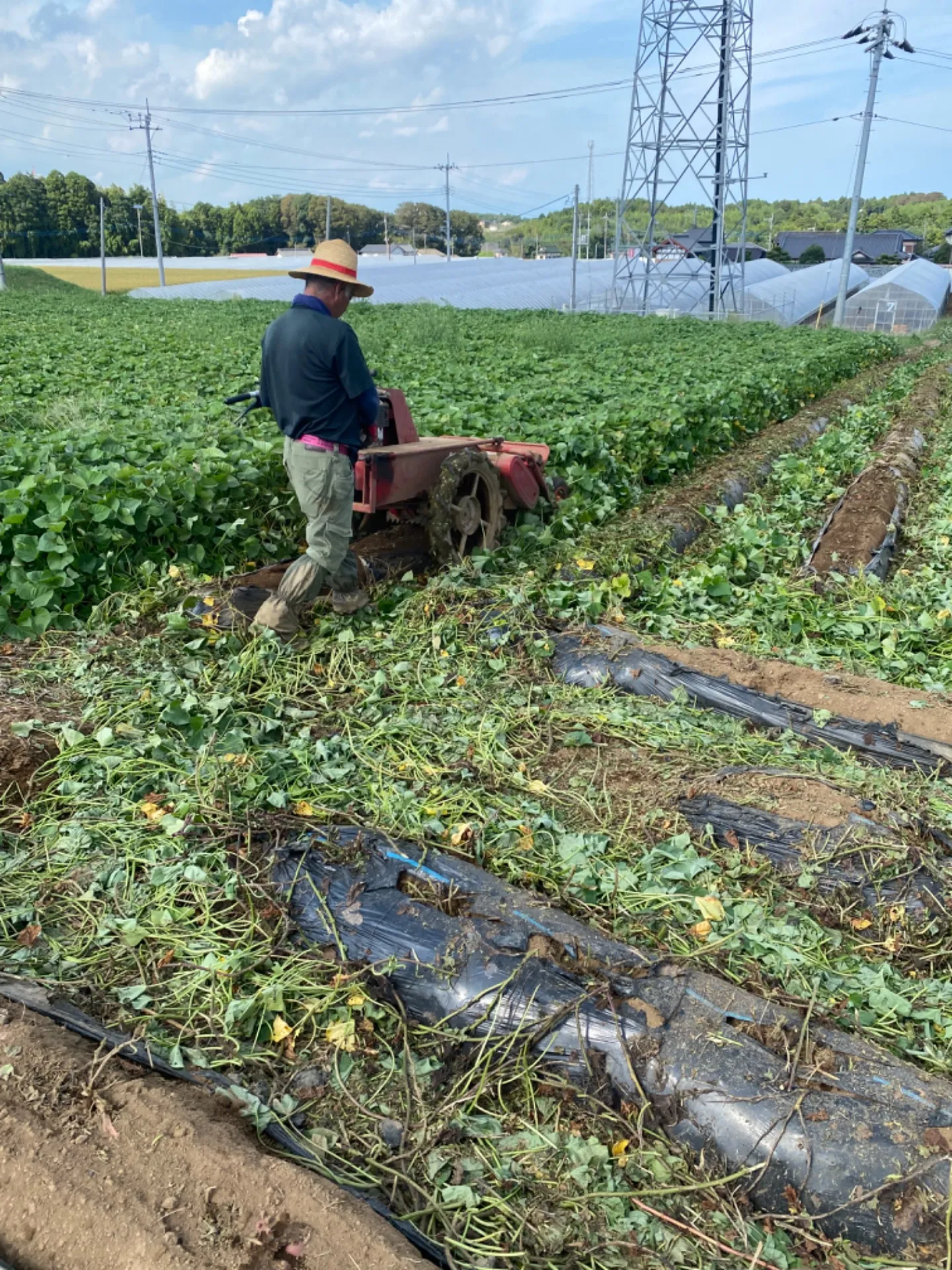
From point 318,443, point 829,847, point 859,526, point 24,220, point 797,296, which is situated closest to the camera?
point 829,847

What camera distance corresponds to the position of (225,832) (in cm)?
319

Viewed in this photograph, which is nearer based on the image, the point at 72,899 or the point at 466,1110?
the point at 466,1110

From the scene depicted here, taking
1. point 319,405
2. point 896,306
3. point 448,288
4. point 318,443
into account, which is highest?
point 448,288

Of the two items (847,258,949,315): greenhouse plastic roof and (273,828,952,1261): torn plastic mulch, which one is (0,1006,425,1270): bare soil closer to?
(273,828,952,1261): torn plastic mulch

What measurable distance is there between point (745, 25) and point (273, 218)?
175ft

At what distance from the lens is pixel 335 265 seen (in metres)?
4.49

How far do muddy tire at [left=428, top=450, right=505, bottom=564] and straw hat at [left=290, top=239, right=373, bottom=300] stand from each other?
53.6 inches

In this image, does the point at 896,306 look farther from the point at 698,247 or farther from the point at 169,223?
the point at 169,223

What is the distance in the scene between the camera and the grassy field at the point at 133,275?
157ft

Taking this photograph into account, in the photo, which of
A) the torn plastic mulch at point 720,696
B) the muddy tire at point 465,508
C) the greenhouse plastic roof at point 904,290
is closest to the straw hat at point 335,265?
the muddy tire at point 465,508

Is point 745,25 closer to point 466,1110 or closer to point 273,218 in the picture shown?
point 466,1110

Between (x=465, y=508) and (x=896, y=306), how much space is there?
39409 millimetres

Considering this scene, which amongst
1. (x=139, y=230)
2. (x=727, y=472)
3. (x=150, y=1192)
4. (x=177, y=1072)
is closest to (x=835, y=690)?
(x=177, y=1072)

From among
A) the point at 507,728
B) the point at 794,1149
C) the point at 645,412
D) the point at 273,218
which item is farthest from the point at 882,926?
the point at 273,218
